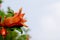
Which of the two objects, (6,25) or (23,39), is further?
(23,39)

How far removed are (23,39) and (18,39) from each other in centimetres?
13

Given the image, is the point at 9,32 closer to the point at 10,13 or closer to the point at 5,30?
the point at 5,30

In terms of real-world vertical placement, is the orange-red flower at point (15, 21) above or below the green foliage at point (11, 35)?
above

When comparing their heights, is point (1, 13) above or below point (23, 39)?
above

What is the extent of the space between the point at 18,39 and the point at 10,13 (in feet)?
2.14

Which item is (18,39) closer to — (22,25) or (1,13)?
(22,25)

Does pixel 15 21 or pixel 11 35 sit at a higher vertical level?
pixel 15 21

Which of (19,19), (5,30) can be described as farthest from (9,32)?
(19,19)

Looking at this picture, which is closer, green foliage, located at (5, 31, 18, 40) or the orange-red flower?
the orange-red flower

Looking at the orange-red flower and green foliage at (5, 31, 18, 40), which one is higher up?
the orange-red flower

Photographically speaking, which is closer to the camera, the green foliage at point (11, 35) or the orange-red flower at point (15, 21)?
the orange-red flower at point (15, 21)

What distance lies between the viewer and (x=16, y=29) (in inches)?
183

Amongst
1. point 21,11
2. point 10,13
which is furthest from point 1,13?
point 21,11

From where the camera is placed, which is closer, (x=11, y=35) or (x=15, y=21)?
(x=15, y=21)
